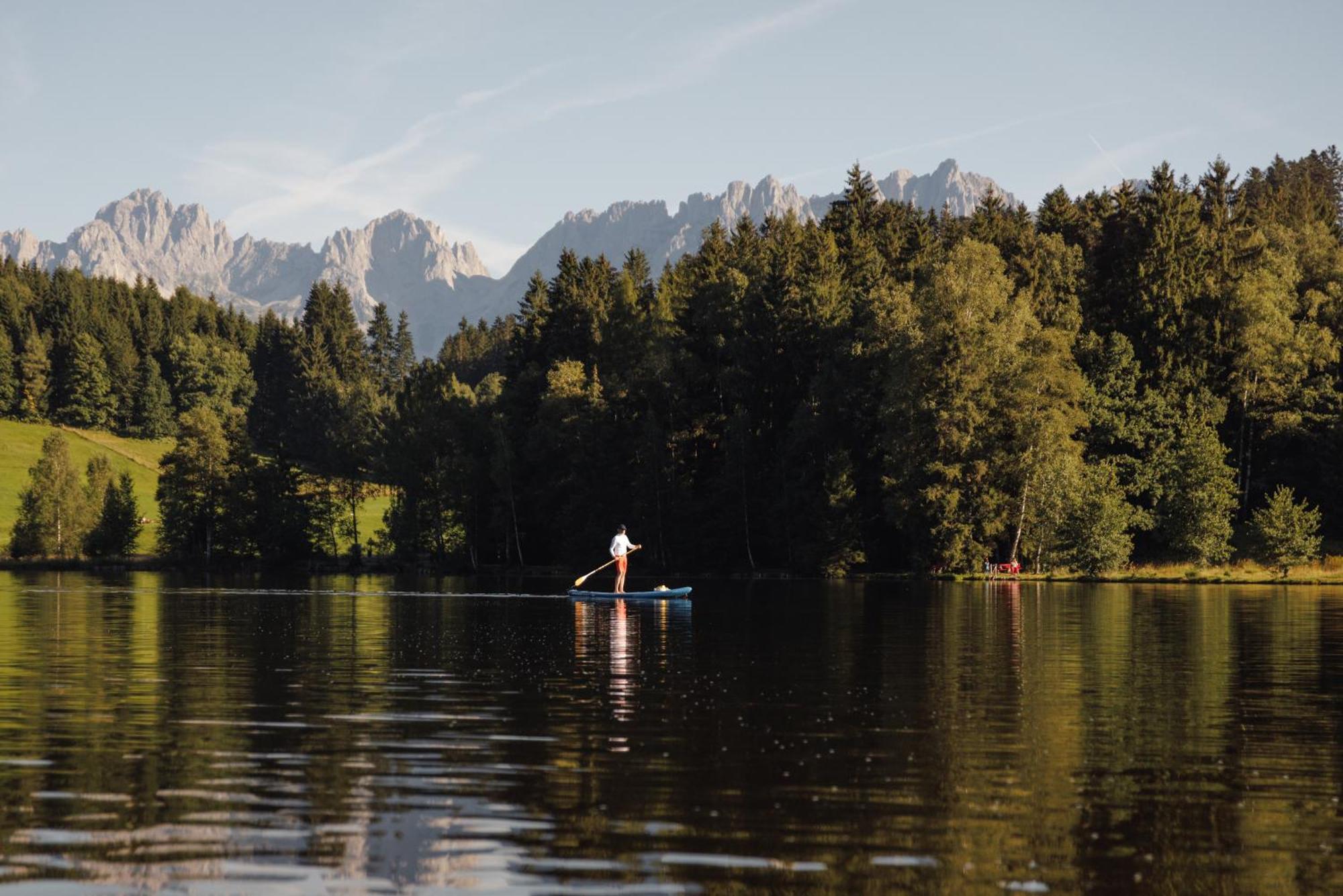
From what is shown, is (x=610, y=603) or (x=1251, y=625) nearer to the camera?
(x=1251, y=625)

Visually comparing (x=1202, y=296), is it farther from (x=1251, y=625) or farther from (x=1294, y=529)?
(x=1251, y=625)

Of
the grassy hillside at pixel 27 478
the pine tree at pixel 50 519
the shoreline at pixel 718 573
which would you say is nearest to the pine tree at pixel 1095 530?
the shoreline at pixel 718 573

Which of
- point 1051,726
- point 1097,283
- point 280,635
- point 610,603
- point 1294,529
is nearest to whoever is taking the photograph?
point 1051,726

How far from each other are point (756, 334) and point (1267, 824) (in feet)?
321

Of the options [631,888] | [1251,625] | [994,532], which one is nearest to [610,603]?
Answer: [1251,625]

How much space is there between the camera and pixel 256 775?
17.2 m

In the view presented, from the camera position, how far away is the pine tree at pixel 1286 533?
89812 millimetres

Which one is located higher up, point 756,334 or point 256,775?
point 756,334

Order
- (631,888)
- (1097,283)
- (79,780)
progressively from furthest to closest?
1. (1097,283)
2. (79,780)
3. (631,888)

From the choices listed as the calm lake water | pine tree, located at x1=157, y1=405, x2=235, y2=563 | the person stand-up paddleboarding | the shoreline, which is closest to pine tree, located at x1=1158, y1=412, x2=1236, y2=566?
the shoreline

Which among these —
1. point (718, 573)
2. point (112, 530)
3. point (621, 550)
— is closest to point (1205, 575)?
point (718, 573)

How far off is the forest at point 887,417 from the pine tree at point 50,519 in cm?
72

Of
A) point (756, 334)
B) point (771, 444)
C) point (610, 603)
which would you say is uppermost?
point (756, 334)

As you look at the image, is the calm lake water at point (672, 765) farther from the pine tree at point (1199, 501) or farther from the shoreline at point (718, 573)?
the pine tree at point (1199, 501)
